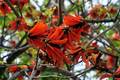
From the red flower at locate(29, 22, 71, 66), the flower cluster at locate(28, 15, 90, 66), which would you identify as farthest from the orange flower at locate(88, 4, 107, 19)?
the red flower at locate(29, 22, 71, 66)

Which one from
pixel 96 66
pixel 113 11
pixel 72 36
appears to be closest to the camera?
pixel 72 36

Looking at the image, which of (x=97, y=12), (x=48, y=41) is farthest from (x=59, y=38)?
(x=97, y=12)

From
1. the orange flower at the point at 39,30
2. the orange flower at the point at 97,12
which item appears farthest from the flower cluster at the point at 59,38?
the orange flower at the point at 97,12

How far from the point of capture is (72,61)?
2.22 metres

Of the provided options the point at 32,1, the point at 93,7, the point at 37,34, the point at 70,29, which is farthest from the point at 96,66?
the point at 32,1

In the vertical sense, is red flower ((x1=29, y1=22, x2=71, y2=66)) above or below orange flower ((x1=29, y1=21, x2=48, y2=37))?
below

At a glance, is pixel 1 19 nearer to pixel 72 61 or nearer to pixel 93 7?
pixel 93 7

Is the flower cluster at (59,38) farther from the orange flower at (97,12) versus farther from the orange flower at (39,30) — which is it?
the orange flower at (97,12)

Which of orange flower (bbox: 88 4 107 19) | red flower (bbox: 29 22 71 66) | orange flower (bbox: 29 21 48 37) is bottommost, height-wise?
red flower (bbox: 29 22 71 66)

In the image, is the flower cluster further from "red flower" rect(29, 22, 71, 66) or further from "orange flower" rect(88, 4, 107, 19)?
"orange flower" rect(88, 4, 107, 19)

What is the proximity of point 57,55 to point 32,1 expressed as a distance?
3.06 m

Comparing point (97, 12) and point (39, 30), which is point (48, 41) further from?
point (97, 12)

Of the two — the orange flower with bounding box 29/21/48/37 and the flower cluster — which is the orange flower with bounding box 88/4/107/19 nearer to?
the flower cluster

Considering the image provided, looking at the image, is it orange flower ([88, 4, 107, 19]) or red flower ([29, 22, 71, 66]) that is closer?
red flower ([29, 22, 71, 66])
